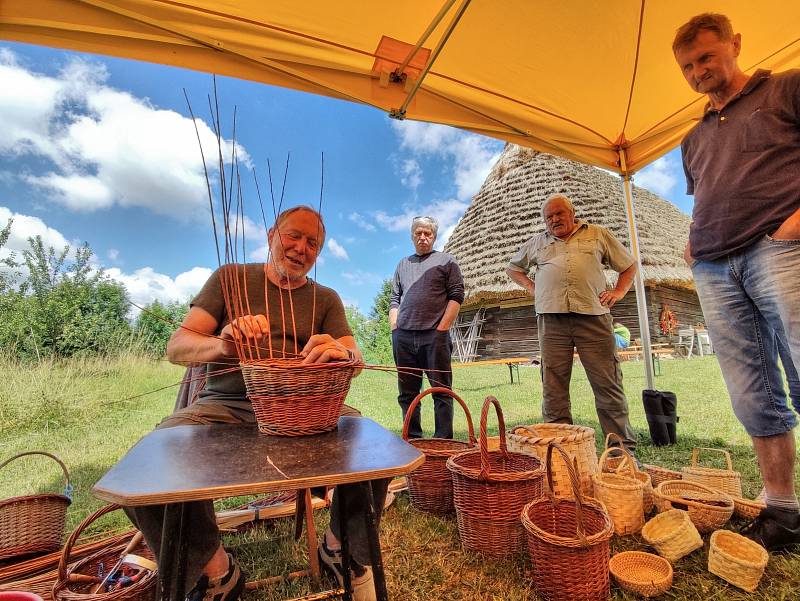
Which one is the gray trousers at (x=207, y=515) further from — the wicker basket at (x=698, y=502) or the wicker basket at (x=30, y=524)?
the wicker basket at (x=698, y=502)

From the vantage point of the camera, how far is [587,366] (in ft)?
8.75

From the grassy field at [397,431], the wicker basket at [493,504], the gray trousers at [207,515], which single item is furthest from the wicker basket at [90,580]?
the wicker basket at [493,504]

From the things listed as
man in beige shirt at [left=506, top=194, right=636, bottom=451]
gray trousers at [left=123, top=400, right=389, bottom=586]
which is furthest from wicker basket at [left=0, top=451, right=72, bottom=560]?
man in beige shirt at [left=506, top=194, right=636, bottom=451]

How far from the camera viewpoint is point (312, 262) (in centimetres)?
173

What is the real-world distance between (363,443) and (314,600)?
461 millimetres

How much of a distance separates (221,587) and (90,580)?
44 cm

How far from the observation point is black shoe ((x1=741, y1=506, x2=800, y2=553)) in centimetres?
145

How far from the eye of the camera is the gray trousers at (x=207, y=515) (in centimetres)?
98

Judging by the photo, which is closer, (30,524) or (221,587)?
(221,587)

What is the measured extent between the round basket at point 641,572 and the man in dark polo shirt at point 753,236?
1.45 ft

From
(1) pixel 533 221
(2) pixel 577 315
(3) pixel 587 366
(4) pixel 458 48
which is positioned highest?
(1) pixel 533 221

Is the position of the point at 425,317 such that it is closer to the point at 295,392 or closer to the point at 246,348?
the point at 246,348

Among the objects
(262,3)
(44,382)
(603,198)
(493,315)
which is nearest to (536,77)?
(262,3)

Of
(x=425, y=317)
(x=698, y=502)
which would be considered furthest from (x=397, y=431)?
(x=698, y=502)
